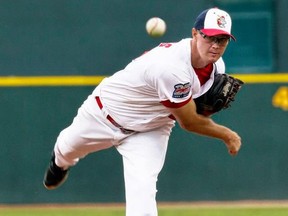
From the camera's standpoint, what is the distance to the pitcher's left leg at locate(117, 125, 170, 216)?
666 centimetres

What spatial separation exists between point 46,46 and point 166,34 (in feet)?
4.37

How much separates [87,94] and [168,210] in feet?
5.25

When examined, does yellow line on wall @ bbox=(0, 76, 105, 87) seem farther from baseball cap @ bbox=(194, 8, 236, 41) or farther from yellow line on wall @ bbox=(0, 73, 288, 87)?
baseball cap @ bbox=(194, 8, 236, 41)

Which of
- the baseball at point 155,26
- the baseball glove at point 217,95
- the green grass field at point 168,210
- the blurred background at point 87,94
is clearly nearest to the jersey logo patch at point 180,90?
the baseball glove at point 217,95

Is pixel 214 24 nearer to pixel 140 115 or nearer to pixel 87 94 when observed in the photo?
pixel 140 115

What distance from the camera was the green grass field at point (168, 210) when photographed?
9.46 m

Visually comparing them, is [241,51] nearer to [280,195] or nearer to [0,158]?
[280,195]

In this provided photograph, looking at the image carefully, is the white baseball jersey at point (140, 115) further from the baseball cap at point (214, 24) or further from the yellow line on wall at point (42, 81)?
the yellow line on wall at point (42, 81)

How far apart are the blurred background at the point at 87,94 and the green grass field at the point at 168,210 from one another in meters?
0.25

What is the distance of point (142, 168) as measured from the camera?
6777 millimetres

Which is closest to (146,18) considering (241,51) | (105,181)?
(241,51)

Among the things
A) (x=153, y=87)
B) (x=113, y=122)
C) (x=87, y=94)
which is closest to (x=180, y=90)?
(x=153, y=87)

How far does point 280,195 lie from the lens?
10336 mm

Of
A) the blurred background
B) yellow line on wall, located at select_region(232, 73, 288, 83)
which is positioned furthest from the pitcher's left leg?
yellow line on wall, located at select_region(232, 73, 288, 83)
